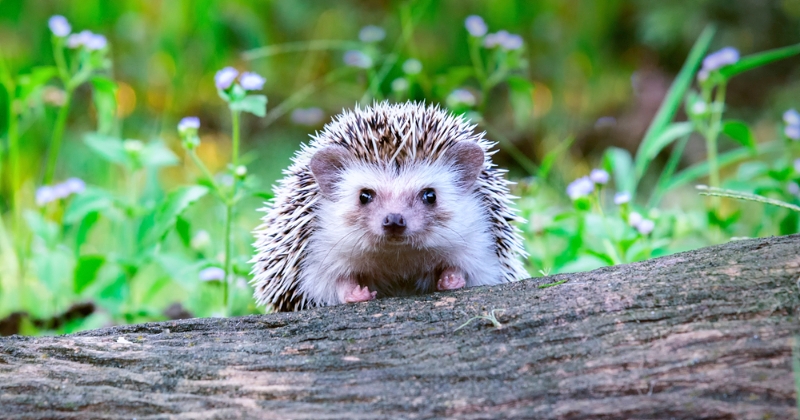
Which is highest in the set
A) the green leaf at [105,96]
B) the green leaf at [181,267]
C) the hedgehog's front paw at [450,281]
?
the green leaf at [105,96]

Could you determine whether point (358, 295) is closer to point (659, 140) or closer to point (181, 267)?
point (181, 267)

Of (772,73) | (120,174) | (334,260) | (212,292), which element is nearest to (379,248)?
(334,260)

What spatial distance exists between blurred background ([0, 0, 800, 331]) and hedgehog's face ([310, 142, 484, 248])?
3.32 m

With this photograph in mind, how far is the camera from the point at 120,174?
8.41 meters

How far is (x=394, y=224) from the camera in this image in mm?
3064

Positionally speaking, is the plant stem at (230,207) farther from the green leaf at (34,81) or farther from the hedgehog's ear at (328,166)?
the green leaf at (34,81)

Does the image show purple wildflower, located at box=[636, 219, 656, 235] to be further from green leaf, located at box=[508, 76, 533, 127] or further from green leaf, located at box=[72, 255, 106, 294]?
green leaf, located at box=[72, 255, 106, 294]

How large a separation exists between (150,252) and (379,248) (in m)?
1.72

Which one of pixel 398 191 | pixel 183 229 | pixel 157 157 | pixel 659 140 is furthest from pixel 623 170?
pixel 157 157

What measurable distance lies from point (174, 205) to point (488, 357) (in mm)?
2149

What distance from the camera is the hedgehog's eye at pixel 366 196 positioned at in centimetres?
332

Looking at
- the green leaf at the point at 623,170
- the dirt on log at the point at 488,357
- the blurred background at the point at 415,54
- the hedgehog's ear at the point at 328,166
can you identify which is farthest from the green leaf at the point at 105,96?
the green leaf at the point at 623,170

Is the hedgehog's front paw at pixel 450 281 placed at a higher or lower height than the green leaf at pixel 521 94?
lower

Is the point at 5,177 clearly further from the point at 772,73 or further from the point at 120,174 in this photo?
the point at 772,73
